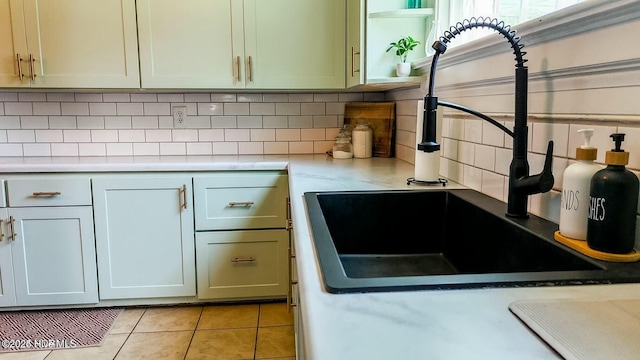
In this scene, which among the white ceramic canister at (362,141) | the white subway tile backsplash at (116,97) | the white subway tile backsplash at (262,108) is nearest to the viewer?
the white ceramic canister at (362,141)

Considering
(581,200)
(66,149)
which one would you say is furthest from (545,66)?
(66,149)

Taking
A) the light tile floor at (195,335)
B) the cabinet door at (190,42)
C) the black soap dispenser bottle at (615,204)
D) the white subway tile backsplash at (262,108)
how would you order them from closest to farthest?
the black soap dispenser bottle at (615,204), the light tile floor at (195,335), the cabinet door at (190,42), the white subway tile backsplash at (262,108)

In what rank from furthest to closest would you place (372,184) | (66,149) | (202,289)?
(66,149) → (202,289) → (372,184)

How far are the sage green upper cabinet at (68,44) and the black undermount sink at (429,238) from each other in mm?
1585

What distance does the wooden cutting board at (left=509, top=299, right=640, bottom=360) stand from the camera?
0.57m

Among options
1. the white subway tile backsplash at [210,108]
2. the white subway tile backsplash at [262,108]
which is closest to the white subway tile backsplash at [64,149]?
the white subway tile backsplash at [210,108]

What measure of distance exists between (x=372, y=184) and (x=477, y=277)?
953 millimetres

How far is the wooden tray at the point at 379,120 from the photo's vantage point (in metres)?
2.79

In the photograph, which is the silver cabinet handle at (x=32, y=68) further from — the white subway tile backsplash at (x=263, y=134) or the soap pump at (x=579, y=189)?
the soap pump at (x=579, y=189)

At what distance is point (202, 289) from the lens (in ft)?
8.45

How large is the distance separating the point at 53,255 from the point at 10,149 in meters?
0.85

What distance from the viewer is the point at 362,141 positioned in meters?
2.77

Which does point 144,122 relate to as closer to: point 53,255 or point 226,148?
point 226,148

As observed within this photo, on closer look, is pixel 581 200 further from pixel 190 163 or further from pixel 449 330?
pixel 190 163
